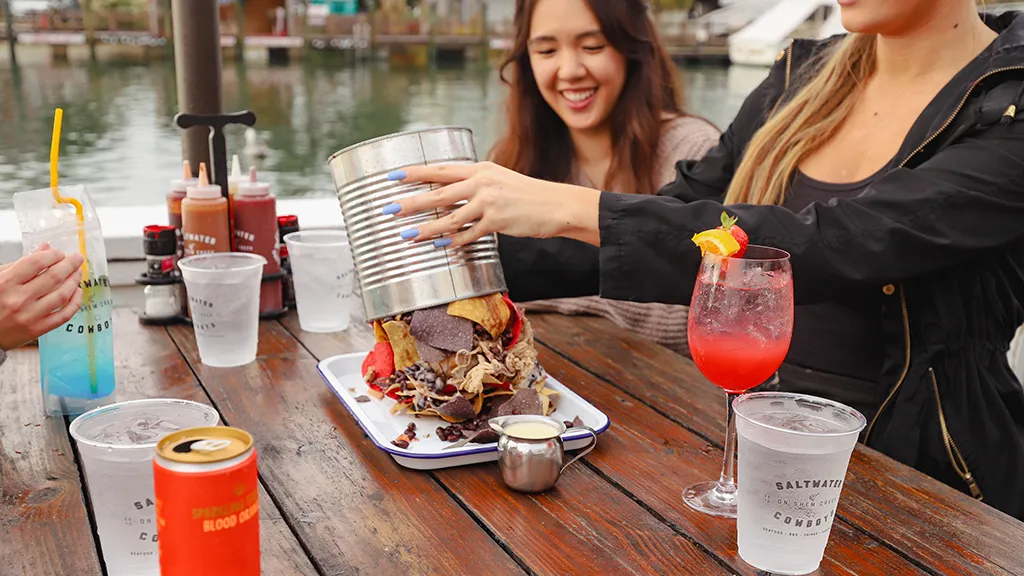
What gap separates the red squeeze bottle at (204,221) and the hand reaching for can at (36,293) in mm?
508

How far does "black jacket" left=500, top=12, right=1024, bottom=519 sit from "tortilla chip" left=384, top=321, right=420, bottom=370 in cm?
29

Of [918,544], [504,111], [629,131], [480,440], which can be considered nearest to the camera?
[918,544]

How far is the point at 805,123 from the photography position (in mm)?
1683

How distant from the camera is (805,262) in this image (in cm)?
129

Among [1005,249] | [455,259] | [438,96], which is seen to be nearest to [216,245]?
[455,259]

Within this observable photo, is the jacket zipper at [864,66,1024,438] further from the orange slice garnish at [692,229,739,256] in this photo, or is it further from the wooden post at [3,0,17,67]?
the wooden post at [3,0,17,67]

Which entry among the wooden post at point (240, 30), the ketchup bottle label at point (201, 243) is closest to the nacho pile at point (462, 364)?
the ketchup bottle label at point (201, 243)

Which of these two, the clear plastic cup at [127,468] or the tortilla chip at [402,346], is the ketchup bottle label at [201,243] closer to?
the tortilla chip at [402,346]

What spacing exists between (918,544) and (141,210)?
239cm

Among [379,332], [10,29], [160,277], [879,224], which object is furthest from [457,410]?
[10,29]

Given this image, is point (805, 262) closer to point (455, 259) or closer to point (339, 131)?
point (455, 259)

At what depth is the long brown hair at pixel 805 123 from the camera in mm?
1652

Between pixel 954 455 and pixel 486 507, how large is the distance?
897 millimetres

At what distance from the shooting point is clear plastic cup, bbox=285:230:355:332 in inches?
65.5
